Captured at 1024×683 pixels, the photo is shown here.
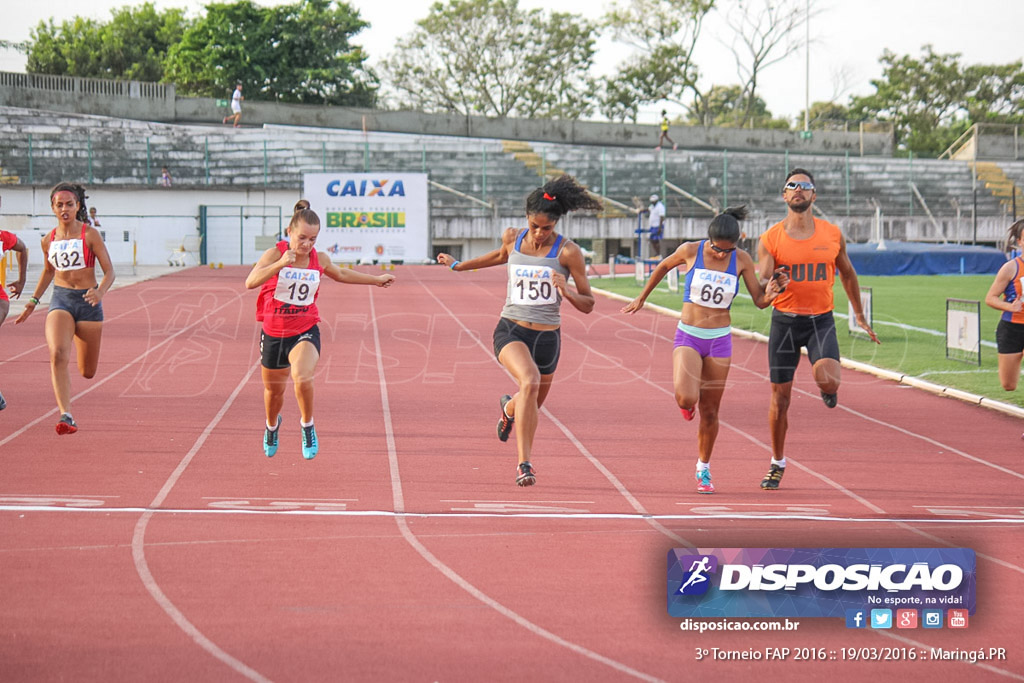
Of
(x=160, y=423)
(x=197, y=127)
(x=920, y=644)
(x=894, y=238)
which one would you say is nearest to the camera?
(x=920, y=644)

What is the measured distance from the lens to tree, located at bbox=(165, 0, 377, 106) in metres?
62.1

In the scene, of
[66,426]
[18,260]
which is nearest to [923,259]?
[18,260]

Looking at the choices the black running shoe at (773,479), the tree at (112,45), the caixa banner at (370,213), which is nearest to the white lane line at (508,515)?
the black running shoe at (773,479)

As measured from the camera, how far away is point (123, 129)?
50.8 metres

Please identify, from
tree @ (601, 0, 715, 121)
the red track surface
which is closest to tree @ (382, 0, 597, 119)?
tree @ (601, 0, 715, 121)

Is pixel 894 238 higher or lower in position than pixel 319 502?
higher

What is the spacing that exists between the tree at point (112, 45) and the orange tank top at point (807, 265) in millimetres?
66778

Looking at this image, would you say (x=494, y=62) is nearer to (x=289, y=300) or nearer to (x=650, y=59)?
(x=650, y=59)

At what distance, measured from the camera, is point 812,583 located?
5266mm

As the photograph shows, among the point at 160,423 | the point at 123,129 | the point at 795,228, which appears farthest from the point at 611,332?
the point at 123,129

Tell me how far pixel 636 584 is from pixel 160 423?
6382 millimetres

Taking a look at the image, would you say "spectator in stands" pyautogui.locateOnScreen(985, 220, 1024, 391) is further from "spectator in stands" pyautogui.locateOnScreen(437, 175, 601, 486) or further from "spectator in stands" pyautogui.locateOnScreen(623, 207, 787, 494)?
"spectator in stands" pyautogui.locateOnScreen(437, 175, 601, 486)

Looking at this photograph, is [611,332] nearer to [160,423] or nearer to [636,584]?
[160,423]

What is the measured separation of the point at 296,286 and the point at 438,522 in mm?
2367
